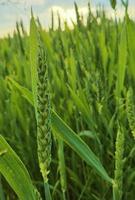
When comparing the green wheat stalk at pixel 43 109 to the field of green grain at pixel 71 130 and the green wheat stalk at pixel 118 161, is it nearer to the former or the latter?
the field of green grain at pixel 71 130

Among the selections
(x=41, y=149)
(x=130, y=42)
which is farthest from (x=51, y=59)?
(x=41, y=149)

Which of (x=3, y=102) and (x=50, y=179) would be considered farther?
(x=3, y=102)

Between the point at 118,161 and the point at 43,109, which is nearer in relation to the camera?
the point at 43,109

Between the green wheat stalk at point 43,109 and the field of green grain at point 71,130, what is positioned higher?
the green wheat stalk at point 43,109

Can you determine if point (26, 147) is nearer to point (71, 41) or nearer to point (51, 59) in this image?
point (51, 59)

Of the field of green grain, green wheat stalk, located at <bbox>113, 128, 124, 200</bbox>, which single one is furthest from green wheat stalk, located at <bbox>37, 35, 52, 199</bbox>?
green wheat stalk, located at <bbox>113, 128, 124, 200</bbox>

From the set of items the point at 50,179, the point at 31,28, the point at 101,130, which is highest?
the point at 31,28

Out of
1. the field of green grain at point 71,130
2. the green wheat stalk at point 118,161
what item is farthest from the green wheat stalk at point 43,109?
the green wheat stalk at point 118,161

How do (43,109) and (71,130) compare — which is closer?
(43,109)
